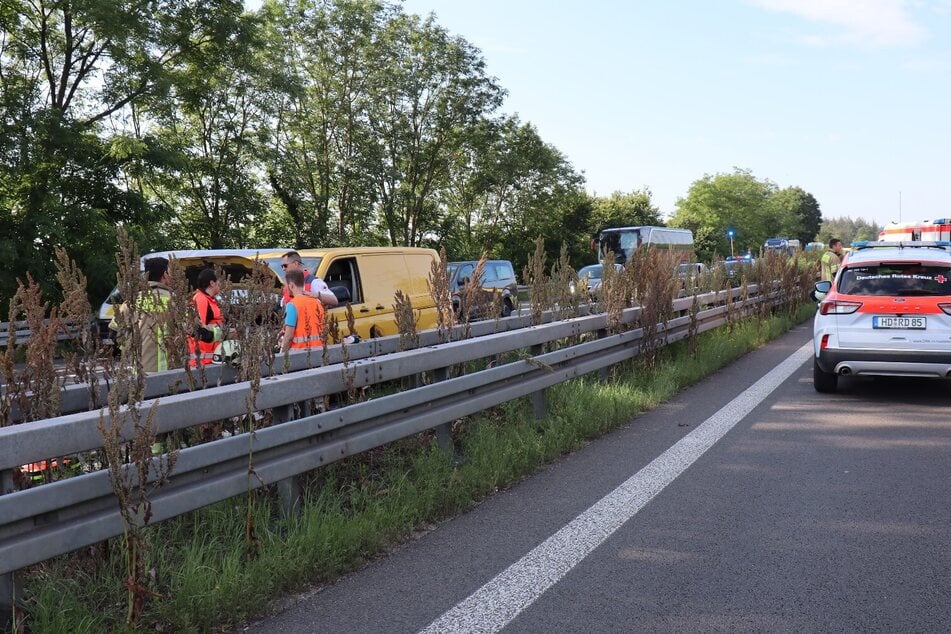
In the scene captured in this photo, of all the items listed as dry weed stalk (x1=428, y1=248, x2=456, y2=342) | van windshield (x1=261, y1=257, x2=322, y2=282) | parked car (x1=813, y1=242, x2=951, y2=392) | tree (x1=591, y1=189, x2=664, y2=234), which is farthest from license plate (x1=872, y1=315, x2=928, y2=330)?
tree (x1=591, y1=189, x2=664, y2=234)

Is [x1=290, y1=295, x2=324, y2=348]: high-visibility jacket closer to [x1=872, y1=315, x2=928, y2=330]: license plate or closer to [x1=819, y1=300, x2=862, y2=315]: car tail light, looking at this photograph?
[x1=819, y1=300, x2=862, y2=315]: car tail light

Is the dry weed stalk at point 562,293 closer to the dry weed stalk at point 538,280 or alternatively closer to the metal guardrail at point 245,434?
the dry weed stalk at point 538,280

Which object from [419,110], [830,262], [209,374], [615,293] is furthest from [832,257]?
[419,110]

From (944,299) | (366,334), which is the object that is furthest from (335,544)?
(944,299)

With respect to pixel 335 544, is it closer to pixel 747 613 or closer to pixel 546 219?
pixel 747 613

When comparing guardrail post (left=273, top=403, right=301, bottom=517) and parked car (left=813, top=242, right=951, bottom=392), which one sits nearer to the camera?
guardrail post (left=273, top=403, right=301, bottom=517)

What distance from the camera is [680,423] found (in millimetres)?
8008

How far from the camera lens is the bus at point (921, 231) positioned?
2175cm

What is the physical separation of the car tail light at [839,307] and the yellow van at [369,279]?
4445 mm

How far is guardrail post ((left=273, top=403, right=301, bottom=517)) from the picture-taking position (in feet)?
15.1

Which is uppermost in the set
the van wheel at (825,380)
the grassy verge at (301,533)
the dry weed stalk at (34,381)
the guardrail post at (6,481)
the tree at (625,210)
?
the tree at (625,210)

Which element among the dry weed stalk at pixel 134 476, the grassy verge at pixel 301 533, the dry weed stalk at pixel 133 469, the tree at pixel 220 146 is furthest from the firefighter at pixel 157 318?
the tree at pixel 220 146

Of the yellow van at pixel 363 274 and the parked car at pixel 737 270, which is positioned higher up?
the yellow van at pixel 363 274

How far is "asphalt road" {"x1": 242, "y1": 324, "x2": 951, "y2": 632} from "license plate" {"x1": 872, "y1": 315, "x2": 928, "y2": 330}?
2.06 meters
